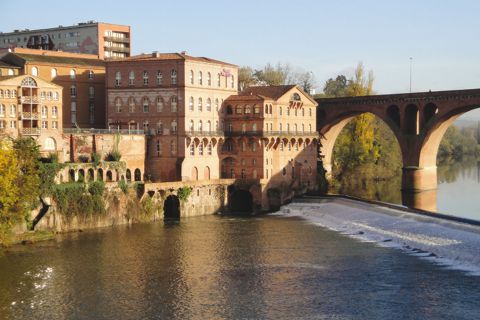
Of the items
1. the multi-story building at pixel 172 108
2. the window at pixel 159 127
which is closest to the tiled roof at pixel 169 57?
the multi-story building at pixel 172 108

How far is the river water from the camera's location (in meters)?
47.3

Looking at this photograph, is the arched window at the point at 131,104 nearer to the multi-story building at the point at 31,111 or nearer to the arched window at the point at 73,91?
the arched window at the point at 73,91

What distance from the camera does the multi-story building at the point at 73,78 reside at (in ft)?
318

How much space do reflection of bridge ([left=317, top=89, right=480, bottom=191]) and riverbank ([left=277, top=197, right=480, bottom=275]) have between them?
2091 centimetres

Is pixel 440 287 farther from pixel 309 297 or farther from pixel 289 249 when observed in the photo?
pixel 289 249

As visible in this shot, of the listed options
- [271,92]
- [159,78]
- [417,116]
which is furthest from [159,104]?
[417,116]

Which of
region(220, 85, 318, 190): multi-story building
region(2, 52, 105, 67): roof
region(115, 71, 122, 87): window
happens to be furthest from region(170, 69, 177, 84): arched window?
region(2, 52, 105, 67): roof

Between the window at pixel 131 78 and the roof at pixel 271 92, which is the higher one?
the window at pixel 131 78

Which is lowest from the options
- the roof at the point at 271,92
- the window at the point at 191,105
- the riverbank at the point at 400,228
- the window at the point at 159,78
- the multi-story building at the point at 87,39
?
the riverbank at the point at 400,228

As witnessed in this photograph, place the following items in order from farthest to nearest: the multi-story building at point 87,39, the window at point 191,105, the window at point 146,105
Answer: the multi-story building at point 87,39
the window at point 146,105
the window at point 191,105

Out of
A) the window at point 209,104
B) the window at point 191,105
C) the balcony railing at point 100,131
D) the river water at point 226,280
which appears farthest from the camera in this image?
the window at point 209,104

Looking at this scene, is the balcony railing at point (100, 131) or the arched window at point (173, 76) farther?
the arched window at point (173, 76)

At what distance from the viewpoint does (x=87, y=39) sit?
130 metres

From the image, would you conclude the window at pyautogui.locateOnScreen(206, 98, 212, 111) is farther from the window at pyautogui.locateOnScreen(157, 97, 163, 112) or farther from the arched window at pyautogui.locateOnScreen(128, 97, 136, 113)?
the arched window at pyautogui.locateOnScreen(128, 97, 136, 113)
